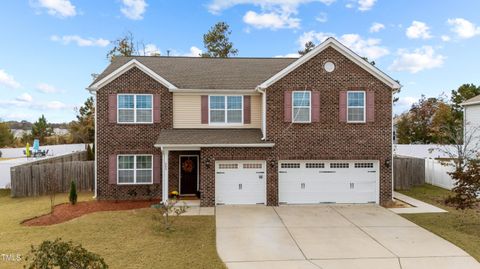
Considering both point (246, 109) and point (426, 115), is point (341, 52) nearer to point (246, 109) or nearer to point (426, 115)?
point (246, 109)

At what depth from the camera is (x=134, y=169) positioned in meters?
17.0

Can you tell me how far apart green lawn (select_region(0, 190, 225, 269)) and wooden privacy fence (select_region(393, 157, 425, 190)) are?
12.9 m

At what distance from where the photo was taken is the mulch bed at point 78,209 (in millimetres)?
13148

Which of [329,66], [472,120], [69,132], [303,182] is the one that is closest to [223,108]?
[303,182]

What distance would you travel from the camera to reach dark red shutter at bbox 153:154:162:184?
17016 millimetres

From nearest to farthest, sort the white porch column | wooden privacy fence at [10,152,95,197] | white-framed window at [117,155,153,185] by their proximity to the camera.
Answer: the white porch column
white-framed window at [117,155,153,185]
wooden privacy fence at [10,152,95,197]

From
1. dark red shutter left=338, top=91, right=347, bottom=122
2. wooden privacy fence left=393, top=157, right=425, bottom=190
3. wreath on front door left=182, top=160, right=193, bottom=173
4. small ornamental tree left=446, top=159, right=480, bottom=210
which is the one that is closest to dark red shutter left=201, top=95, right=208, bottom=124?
wreath on front door left=182, top=160, right=193, bottom=173

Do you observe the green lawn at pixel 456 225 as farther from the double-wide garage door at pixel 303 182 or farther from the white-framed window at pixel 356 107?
the white-framed window at pixel 356 107

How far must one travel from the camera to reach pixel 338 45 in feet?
51.6

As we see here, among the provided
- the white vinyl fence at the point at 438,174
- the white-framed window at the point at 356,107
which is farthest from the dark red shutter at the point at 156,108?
the white vinyl fence at the point at 438,174

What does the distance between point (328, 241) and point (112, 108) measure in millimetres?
12113

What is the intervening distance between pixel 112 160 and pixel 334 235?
37.4ft

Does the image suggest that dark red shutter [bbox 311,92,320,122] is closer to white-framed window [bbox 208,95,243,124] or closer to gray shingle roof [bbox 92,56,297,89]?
gray shingle roof [bbox 92,56,297,89]

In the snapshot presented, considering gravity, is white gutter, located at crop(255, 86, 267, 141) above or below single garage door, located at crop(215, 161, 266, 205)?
above
